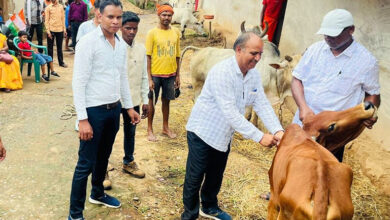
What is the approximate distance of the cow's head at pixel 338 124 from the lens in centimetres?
281

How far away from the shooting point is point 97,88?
332cm

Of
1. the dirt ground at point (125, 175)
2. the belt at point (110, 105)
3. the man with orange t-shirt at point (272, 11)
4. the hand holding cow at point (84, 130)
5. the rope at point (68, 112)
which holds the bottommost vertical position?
the rope at point (68, 112)

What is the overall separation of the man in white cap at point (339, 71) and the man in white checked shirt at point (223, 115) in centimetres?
50

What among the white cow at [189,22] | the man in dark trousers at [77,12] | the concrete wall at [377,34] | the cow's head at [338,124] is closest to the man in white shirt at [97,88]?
the cow's head at [338,124]

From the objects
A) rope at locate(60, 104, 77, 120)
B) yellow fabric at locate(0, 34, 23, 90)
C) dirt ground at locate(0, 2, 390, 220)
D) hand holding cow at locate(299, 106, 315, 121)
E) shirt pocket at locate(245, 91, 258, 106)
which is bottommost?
rope at locate(60, 104, 77, 120)

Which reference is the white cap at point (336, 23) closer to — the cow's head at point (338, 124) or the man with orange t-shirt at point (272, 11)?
the cow's head at point (338, 124)

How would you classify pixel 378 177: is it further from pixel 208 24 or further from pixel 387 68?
pixel 208 24

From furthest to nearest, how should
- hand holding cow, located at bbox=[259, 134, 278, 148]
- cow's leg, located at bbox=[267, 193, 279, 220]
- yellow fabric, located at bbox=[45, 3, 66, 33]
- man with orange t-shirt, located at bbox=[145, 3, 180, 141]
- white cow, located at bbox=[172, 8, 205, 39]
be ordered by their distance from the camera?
white cow, located at bbox=[172, 8, 205, 39] < yellow fabric, located at bbox=[45, 3, 66, 33] < man with orange t-shirt, located at bbox=[145, 3, 180, 141] < hand holding cow, located at bbox=[259, 134, 278, 148] < cow's leg, located at bbox=[267, 193, 279, 220]

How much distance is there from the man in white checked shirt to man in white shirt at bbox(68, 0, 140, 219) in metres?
0.73

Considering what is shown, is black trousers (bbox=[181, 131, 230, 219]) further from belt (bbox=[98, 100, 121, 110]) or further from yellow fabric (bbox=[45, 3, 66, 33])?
yellow fabric (bbox=[45, 3, 66, 33])

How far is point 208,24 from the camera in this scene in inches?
538

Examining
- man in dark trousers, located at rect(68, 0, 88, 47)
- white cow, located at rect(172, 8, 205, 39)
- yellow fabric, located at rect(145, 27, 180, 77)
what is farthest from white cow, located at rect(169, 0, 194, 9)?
yellow fabric, located at rect(145, 27, 180, 77)

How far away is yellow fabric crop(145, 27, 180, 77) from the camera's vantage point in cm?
540

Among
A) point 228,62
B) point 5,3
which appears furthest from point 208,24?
point 228,62
